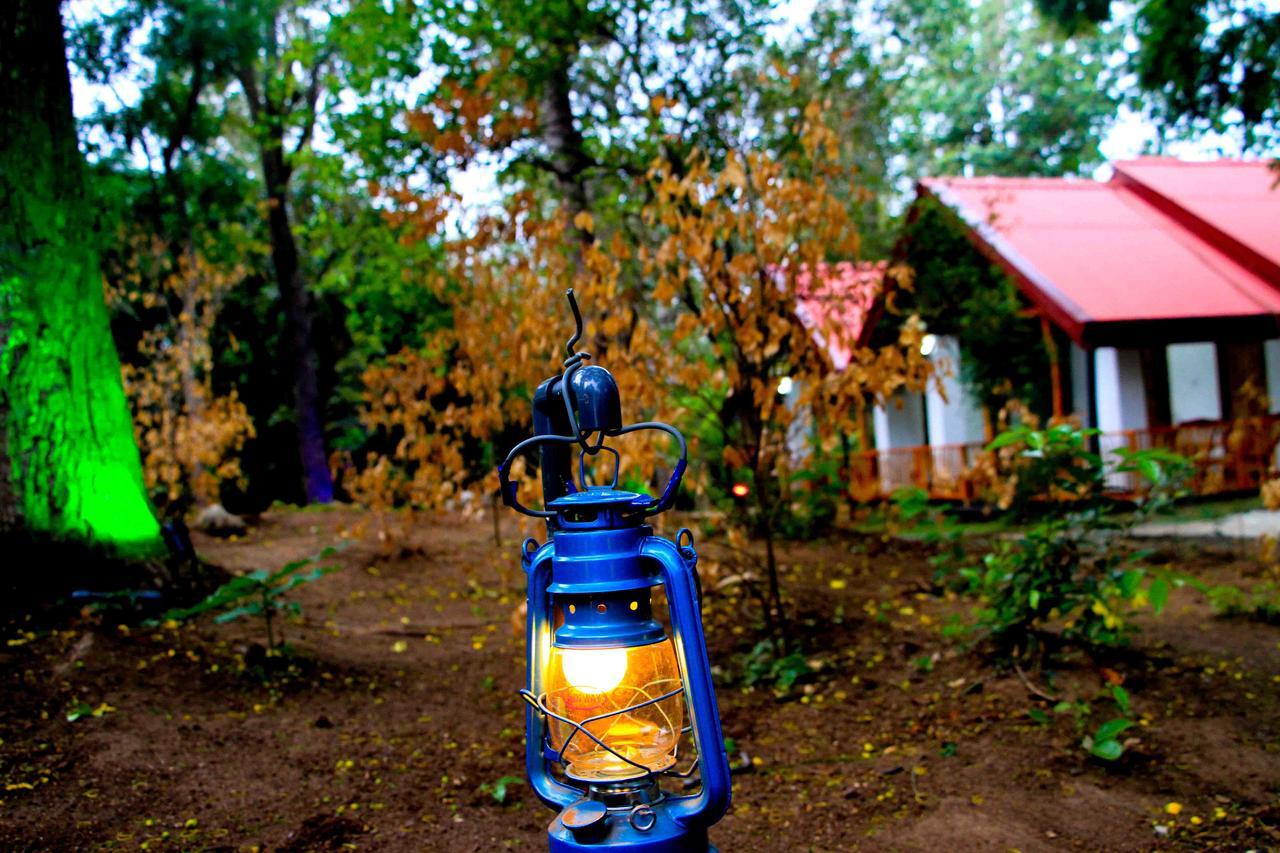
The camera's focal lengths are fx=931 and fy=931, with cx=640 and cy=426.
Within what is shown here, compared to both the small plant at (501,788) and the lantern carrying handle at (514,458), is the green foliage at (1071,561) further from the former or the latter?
the lantern carrying handle at (514,458)

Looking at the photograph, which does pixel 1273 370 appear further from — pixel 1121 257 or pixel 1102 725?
Result: pixel 1102 725

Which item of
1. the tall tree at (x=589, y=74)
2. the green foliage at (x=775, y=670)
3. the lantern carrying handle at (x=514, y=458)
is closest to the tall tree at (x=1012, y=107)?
the tall tree at (x=589, y=74)

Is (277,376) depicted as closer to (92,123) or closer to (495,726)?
(92,123)

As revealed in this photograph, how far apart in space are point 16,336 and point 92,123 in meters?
12.8

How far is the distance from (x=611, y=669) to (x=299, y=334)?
18.3 metres

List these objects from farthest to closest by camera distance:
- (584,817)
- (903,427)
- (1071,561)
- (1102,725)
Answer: (903,427)
(1071,561)
(1102,725)
(584,817)

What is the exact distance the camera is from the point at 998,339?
43.2 feet

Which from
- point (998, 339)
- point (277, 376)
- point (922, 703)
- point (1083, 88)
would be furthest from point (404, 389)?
point (1083, 88)

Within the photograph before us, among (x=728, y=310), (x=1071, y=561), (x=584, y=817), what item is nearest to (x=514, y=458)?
(x=584, y=817)

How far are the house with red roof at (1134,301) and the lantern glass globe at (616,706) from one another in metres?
7.63

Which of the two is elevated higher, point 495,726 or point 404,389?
point 404,389

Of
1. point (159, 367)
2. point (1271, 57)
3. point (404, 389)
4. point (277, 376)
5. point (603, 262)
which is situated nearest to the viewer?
point (603, 262)

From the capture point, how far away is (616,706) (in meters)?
2.01

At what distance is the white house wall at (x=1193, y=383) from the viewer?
49.4ft
